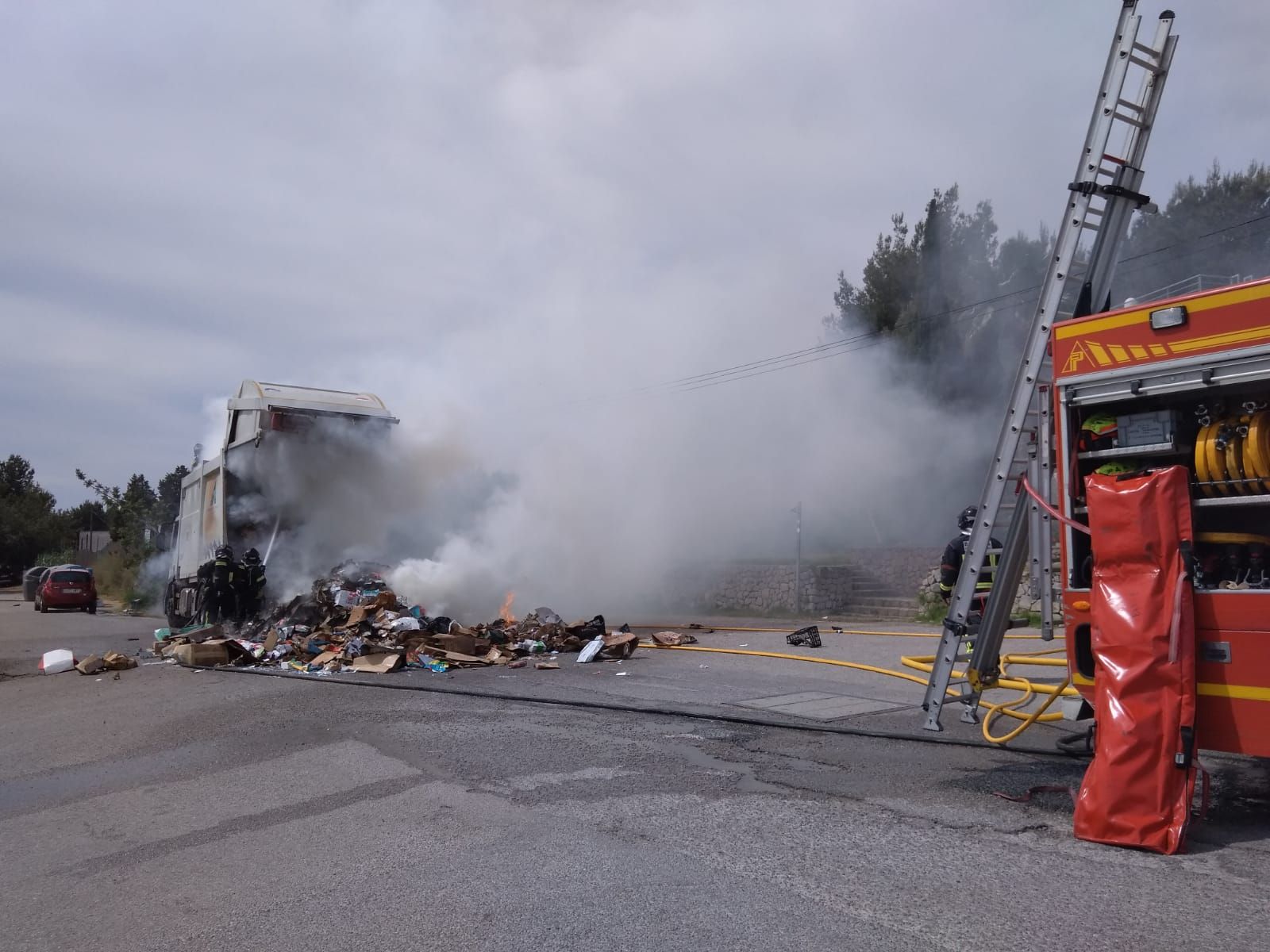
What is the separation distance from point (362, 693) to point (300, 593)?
4.78 meters

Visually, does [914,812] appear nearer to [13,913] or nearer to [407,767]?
[407,767]

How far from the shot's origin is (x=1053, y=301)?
17.7 ft

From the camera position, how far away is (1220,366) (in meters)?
4.29

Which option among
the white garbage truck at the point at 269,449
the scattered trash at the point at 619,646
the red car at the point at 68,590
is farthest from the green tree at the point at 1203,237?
the red car at the point at 68,590

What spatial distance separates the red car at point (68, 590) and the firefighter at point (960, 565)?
26409mm

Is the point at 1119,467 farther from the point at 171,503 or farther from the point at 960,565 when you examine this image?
the point at 171,503

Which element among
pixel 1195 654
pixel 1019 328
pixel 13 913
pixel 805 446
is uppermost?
pixel 1019 328

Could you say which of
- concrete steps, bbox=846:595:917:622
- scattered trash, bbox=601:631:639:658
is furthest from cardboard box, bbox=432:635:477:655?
concrete steps, bbox=846:595:917:622

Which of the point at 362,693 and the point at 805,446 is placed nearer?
the point at 362,693

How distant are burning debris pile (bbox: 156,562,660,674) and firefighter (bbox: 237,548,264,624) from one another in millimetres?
450

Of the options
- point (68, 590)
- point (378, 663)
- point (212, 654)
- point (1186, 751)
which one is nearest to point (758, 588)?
point (378, 663)

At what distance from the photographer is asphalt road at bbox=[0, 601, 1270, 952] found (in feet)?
11.2

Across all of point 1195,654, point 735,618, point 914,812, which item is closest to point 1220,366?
point 1195,654

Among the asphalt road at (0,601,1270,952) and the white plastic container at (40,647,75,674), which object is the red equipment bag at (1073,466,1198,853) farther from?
the white plastic container at (40,647,75,674)
